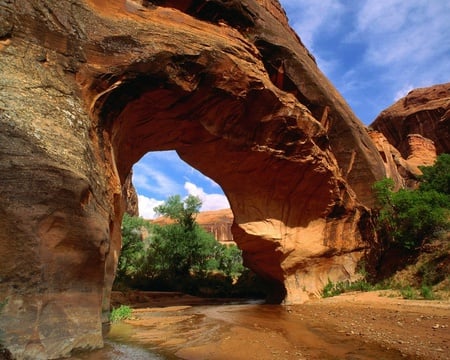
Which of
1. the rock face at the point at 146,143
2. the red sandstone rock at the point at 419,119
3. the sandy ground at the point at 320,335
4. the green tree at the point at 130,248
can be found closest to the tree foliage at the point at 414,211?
the rock face at the point at 146,143

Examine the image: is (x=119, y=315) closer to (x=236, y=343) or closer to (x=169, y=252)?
(x=236, y=343)

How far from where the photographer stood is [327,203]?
13.8 metres

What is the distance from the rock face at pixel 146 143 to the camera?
419 centimetres

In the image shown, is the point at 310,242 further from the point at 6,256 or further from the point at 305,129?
the point at 6,256

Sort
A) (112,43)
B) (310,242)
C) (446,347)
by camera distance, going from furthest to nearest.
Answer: (310,242), (112,43), (446,347)

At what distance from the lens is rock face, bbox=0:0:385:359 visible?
419 cm

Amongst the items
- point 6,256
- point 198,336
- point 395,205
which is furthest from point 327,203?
point 6,256

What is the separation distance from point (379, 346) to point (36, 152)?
5.24 metres

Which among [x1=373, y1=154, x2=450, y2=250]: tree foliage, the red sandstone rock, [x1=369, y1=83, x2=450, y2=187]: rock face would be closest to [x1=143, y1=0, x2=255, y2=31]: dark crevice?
[x1=373, y1=154, x2=450, y2=250]: tree foliage

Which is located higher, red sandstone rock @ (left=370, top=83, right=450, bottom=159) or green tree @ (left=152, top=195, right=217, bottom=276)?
red sandstone rock @ (left=370, top=83, right=450, bottom=159)

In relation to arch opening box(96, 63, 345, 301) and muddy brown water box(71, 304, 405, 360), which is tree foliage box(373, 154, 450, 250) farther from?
muddy brown water box(71, 304, 405, 360)

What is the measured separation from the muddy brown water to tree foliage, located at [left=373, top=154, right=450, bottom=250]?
693 cm

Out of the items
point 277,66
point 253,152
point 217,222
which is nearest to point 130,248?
point 253,152

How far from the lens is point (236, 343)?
547 centimetres
